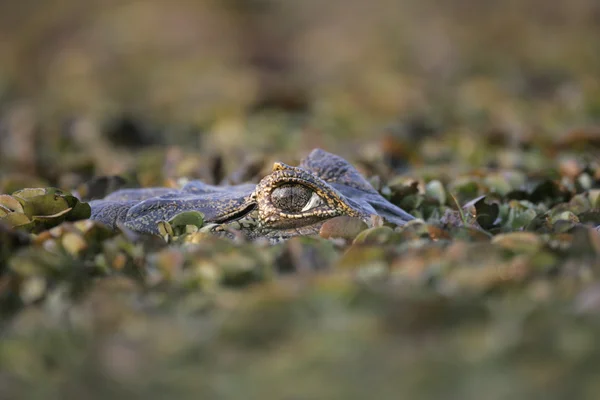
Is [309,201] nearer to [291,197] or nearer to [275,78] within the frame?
[291,197]

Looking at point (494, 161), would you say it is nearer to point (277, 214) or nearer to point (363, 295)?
point (277, 214)

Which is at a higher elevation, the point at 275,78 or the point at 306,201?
the point at 275,78

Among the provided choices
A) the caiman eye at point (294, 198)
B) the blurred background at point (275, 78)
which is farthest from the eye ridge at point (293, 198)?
the blurred background at point (275, 78)

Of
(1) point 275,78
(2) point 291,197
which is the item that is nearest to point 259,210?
(2) point 291,197

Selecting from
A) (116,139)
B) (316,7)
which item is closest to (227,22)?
(316,7)

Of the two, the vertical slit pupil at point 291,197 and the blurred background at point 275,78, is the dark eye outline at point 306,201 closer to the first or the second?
the vertical slit pupil at point 291,197

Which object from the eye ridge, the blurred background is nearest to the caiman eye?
the eye ridge

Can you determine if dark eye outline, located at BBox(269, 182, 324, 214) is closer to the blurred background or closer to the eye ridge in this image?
the eye ridge
